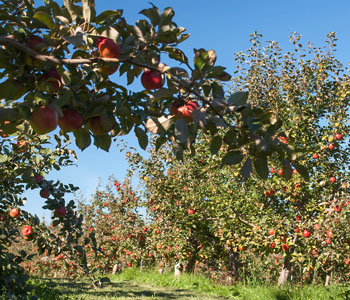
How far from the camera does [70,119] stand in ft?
4.83

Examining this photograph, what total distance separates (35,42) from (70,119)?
0.32 meters

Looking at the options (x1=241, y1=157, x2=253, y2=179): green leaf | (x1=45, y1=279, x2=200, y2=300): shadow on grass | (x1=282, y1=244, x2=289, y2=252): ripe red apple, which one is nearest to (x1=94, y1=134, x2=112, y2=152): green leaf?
(x1=241, y1=157, x2=253, y2=179): green leaf

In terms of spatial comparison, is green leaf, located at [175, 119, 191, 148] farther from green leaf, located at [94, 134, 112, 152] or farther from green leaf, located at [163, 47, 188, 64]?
green leaf, located at [94, 134, 112, 152]

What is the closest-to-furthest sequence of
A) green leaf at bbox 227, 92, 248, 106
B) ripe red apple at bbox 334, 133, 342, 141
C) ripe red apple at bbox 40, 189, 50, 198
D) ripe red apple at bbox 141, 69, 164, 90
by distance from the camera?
green leaf at bbox 227, 92, 248, 106 → ripe red apple at bbox 141, 69, 164, 90 → ripe red apple at bbox 40, 189, 50, 198 → ripe red apple at bbox 334, 133, 342, 141

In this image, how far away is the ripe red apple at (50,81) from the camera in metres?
1.37

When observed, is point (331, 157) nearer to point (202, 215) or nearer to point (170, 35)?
point (202, 215)

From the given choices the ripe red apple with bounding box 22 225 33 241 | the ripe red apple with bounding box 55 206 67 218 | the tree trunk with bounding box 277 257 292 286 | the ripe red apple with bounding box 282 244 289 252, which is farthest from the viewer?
the tree trunk with bounding box 277 257 292 286

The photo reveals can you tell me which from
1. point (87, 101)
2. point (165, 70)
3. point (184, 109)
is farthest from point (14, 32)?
point (184, 109)

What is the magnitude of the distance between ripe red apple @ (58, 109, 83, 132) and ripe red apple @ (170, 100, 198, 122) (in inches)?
15.4

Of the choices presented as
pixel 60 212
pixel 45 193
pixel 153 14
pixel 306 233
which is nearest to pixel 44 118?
pixel 153 14

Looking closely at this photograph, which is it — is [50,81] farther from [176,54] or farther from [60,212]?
[60,212]

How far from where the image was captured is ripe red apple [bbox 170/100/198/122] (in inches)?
59.4

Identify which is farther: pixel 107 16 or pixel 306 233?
pixel 306 233

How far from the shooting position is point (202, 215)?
9.72 metres
